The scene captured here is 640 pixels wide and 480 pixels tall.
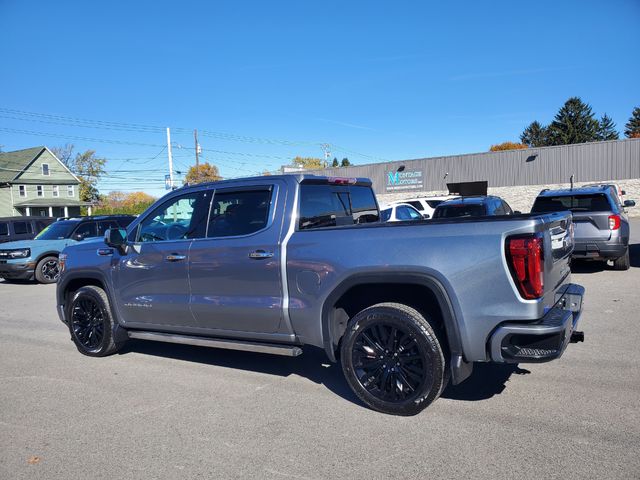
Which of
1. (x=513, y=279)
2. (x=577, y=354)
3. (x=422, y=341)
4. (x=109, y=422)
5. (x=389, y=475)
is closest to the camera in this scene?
(x=389, y=475)

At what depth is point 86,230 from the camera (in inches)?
560

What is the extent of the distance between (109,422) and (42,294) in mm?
8968

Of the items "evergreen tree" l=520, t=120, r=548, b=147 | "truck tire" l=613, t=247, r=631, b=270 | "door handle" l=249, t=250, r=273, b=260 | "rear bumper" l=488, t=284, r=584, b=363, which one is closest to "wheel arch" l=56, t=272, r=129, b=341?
"door handle" l=249, t=250, r=273, b=260

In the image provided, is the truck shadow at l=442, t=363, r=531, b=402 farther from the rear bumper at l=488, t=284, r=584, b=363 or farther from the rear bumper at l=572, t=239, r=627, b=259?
the rear bumper at l=572, t=239, r=627, b=259

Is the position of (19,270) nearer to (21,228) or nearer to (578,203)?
(21,228)

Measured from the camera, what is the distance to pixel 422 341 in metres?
3.70

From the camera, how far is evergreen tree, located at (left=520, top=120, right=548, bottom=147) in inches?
3521

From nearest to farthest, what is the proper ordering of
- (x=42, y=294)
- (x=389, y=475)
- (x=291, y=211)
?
(x=389, y=475) → (x=291, y=211) → (x=42, y=294)

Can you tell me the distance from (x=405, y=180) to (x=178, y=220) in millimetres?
39303

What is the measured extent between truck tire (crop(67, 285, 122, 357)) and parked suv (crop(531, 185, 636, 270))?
7614 millimetres

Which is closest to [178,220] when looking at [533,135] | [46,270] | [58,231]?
[46,270]

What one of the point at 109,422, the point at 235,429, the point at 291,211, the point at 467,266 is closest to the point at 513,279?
the point at 467,266

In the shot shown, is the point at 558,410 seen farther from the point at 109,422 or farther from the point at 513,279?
the point at 109,422

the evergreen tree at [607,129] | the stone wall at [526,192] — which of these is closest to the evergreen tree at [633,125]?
the evergreen tree at [607,129]
